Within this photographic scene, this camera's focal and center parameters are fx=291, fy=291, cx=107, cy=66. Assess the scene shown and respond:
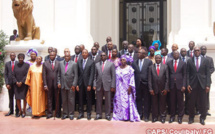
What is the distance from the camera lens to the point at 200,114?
24.1 feet

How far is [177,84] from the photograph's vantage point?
23.8 feet

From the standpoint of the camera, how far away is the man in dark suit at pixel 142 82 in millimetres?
7574

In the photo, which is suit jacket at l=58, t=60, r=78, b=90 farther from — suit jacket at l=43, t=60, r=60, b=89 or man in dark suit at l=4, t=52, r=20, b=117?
man in dark suit at l=4, t=52, r=20, b=117

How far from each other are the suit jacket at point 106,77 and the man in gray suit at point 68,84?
59cm

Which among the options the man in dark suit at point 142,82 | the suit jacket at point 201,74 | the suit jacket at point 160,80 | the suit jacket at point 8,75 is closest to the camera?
the suit jacket at point 201,74

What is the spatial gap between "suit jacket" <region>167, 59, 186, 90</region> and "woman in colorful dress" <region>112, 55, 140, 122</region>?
0.97 metres

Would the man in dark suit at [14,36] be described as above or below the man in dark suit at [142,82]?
above

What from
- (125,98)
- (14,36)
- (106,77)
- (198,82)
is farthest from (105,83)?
(14,36)

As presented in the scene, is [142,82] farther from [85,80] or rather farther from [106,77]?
[85,80]

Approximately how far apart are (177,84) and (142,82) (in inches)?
35.4

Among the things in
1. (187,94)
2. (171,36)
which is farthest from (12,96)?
(171,36)

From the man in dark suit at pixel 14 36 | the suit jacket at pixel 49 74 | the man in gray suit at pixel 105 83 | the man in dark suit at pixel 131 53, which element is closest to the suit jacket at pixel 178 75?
the man in dark suit at pixel 131 53

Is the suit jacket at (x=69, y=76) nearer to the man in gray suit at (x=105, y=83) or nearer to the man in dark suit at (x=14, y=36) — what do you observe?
the man in gray suit at (x=105, y=83)

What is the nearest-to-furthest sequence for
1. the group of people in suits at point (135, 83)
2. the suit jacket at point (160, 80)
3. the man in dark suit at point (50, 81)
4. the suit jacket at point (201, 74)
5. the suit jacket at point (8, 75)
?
the suit jacket at point (201, 74) → the group of people in suits at point (135, 83) → the suit jacket at point (160, 80) → the man in dark suit at point (50, 81) → the suit jacket at point (8, 75)
